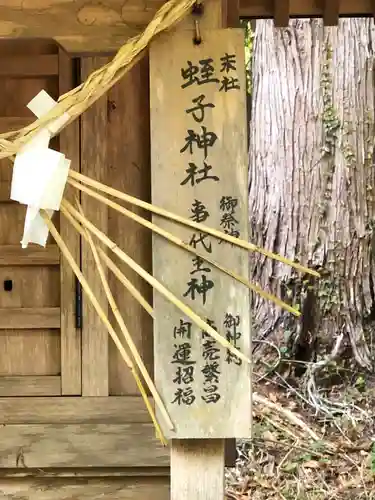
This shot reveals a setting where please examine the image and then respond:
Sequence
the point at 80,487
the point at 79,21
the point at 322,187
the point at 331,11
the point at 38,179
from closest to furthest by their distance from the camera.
Result: the point at 38,179 → the point at 79,21 → the point at 331,11 → the point at 80,487 → the point at 322,187

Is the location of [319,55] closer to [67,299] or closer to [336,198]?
[336,198]

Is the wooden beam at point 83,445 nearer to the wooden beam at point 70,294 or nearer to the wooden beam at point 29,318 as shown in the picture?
the wooden beam at point 70,294

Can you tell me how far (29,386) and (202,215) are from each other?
0.99 m

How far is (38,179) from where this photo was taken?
5.77 ft

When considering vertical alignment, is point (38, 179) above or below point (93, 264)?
above

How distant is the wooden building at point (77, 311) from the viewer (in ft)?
7.71

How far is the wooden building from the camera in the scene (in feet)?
7.71

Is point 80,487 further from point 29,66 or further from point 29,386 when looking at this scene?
point 29,66

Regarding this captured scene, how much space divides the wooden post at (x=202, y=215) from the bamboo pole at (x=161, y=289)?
0.03 metres

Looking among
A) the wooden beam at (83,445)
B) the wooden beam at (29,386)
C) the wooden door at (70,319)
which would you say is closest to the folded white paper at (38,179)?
the wooden door at (70,319)

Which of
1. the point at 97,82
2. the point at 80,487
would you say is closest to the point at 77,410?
the point at 80,487

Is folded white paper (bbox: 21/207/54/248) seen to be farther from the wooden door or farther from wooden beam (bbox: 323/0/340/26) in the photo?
wooden beam (bbox: 323/0/340/26)

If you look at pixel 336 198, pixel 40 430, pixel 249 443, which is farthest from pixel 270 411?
pixel 40 430

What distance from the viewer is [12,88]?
7.91 feet
